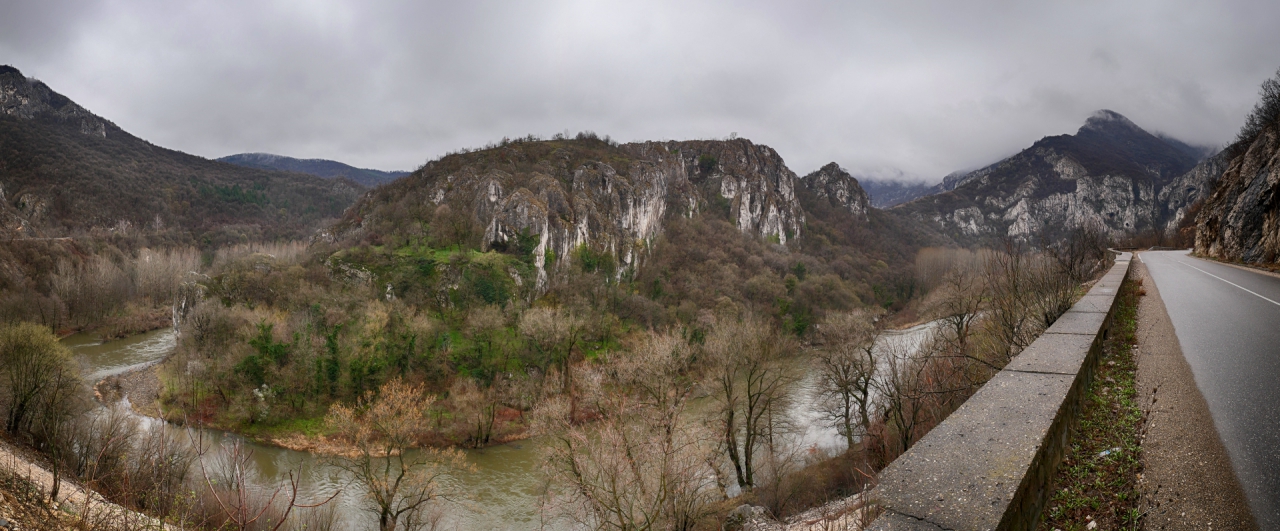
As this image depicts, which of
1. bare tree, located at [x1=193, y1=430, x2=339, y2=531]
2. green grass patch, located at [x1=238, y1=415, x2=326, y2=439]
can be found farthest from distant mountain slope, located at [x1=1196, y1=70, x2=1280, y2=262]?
green grass patch, located at [x1=238, y1=415, x2=326, y2=439]

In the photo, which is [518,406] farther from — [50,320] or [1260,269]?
[50,320]

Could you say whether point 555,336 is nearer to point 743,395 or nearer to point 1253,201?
point 743,395

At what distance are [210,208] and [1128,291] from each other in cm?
17539

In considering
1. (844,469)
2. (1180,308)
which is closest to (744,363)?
(844,469)

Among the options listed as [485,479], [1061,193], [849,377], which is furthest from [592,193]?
[1061,193]

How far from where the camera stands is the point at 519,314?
41812mm

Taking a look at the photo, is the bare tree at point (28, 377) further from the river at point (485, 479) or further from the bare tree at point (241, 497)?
the bare tree at point (241, 497)

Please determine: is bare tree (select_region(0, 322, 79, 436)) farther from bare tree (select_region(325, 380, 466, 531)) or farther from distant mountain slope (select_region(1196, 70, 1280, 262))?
distant mountain slope (select_region(1196, 70, 1280, 262))

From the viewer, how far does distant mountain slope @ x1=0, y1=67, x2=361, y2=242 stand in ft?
329

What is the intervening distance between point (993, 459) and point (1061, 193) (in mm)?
209370

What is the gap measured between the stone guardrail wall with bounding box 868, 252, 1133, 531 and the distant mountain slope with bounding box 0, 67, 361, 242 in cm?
12604

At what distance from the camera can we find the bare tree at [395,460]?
19.3 m


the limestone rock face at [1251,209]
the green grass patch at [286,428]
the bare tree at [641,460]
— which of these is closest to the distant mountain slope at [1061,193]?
the limestone rock face at [1251,209]

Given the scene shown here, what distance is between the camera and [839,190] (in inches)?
6216
